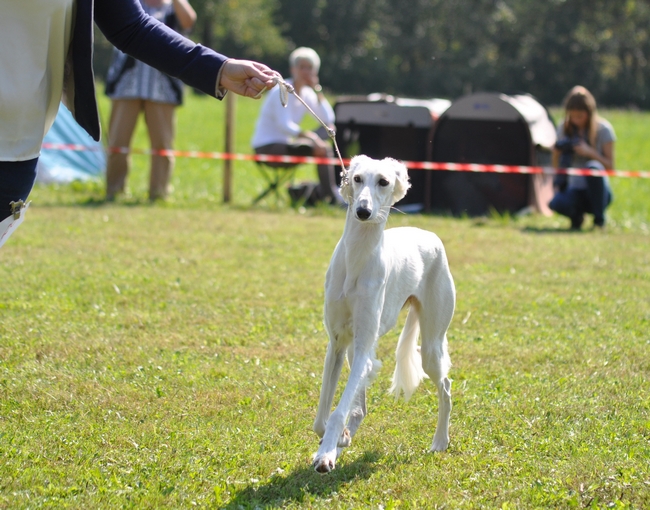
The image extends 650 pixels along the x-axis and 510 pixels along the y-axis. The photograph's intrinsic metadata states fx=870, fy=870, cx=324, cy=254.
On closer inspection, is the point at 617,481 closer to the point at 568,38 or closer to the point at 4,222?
the point at 4,222

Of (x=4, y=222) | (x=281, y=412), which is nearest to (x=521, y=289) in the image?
(x=281, y=412)

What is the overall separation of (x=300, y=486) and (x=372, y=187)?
1283 mm

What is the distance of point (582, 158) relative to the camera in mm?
10805

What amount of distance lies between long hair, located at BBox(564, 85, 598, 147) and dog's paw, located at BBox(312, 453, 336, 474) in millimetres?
8087

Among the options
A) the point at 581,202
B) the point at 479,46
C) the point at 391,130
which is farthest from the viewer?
the point at 479,46

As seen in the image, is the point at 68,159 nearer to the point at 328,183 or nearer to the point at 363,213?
the point at 328,183

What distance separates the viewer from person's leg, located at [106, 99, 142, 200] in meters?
11.3

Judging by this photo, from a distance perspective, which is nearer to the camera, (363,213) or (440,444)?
A: (363,213)

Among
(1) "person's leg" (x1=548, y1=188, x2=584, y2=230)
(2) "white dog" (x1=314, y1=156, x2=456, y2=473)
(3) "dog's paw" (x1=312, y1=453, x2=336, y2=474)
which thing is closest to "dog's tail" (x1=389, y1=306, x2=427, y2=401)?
(2) "white dog" (x1=314, y1=156, x2=456, y2=473)

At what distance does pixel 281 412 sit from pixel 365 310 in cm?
102

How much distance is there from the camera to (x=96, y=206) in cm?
1105

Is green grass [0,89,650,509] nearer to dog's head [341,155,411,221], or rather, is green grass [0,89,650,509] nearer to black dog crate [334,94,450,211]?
dog's head [341,155,411,221]

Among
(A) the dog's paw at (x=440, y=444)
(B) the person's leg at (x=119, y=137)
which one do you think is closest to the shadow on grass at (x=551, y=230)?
(B) the person's leg at (x=119, y=137)

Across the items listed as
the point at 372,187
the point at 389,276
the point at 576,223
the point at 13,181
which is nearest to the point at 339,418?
the point at 389,276
